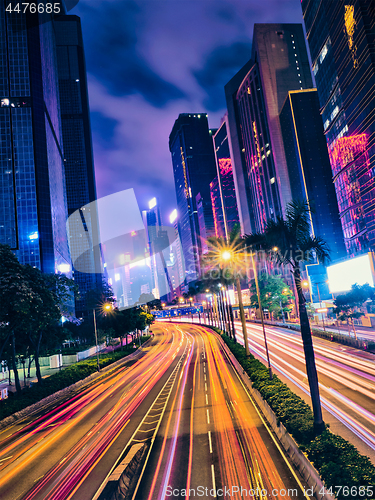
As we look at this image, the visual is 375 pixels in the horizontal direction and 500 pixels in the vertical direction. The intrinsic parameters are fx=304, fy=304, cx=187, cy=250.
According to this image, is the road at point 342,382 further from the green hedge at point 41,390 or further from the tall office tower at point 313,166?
the tall office tower at point 313,166

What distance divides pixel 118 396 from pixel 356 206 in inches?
3309

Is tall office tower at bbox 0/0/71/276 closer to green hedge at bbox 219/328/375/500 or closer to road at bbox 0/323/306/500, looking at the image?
road at bbox 0/323/306/500

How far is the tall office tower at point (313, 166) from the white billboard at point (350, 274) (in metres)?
42.7

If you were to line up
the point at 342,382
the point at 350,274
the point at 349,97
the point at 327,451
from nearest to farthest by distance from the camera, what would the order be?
the point at 327,451
the point at 342,382
the point at 350,274
the point at 349,97

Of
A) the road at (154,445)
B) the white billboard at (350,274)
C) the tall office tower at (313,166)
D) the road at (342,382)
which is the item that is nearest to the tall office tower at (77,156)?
the tall office tower at (313,166)

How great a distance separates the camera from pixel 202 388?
29.5 meters

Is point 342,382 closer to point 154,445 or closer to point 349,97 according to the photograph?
point 154,445

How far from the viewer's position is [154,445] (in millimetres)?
17484

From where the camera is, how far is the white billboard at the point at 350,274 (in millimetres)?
62562

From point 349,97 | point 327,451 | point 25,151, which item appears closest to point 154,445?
point 327,451

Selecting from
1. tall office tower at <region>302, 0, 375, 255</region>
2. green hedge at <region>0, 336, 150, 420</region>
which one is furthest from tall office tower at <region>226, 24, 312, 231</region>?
green hedge at <region>0, 336, 150, 420</region>

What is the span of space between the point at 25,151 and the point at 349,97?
99.0m

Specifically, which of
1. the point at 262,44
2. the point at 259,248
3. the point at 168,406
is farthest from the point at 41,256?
the point at 262,44

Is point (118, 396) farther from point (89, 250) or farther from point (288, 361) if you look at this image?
point (89, 250)
